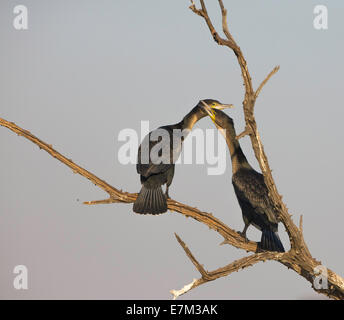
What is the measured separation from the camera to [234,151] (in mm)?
6660

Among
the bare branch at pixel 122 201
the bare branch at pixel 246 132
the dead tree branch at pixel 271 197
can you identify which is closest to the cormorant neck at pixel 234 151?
the bare branch at pixel 122 201

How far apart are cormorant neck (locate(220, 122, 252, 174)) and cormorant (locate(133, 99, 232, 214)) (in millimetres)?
297

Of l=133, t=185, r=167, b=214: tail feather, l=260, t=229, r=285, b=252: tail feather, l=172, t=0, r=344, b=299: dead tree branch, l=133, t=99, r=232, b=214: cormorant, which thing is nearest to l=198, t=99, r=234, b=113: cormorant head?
l=133, t=99, r=232, b=214: cormorant

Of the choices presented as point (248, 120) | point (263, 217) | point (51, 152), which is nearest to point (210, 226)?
point (263, 217)

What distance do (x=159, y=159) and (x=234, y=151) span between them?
980 mm

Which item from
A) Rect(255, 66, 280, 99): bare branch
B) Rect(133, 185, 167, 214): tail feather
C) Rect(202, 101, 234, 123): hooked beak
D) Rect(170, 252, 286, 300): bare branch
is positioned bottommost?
Rect(170, 252, 286, 300): bare branch

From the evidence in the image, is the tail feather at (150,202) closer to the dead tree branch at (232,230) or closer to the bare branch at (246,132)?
the dead tree branch at (232,230)

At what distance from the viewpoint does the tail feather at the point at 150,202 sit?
6.04 metres

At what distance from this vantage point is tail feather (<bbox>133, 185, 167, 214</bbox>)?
19.8 ft

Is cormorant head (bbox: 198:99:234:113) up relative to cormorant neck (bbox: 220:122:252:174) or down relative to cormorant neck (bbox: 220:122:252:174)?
up

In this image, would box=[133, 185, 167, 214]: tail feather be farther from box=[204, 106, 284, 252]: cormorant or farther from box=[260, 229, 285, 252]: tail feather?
box=[260, 229, 285, 252]: tail feather

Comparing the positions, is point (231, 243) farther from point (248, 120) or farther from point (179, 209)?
point (248, 120)

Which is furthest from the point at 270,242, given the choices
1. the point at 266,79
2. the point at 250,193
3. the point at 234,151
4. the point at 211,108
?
the point at 266,79

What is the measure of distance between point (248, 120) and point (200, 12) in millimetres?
1048
